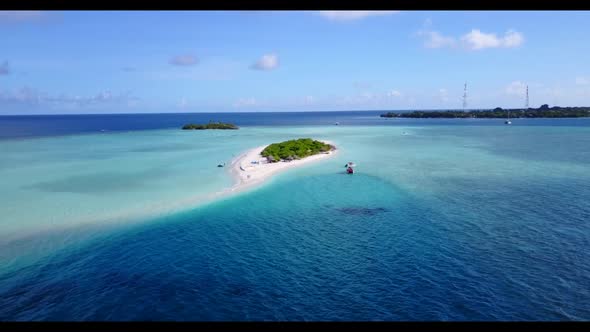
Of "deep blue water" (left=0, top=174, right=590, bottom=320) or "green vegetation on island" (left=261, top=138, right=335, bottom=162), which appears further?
"green vegetation on island" (left=261, top=138, right=335, bottom=162)

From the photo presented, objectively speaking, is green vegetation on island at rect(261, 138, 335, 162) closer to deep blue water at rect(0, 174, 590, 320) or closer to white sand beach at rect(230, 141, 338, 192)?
white sand beach at rect(230, 141, 338, 192)

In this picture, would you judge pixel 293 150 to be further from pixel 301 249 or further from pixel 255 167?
pixel 301 249

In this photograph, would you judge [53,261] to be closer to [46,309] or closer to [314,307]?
[46,309]

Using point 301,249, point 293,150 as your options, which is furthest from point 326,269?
point 293,150

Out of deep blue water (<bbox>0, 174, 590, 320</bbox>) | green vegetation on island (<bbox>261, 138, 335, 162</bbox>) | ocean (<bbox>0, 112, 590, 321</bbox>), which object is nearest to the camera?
deep blue water (<bbox>0, 174, 590, 320</bbox>)

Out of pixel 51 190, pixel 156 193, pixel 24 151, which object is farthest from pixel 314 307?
pixel 24 151

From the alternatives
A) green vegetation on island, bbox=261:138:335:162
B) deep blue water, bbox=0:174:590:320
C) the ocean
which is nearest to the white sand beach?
green vegetation on island, bbox=261:138:335:162
